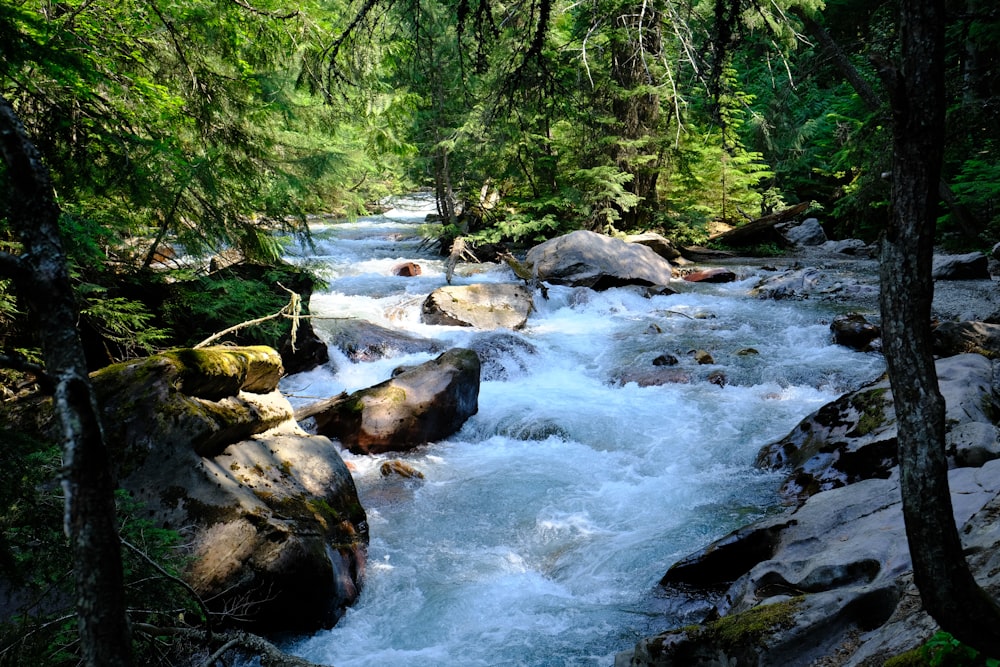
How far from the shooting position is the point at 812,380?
30.7 feet

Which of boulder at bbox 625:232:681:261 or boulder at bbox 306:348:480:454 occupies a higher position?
boulder at bbox 625:232:681:261

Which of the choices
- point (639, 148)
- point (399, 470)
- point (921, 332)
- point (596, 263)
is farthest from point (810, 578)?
point (639, 148)

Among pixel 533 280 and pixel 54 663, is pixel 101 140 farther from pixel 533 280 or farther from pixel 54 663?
pixel 533 280

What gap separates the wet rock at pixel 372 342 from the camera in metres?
11.0

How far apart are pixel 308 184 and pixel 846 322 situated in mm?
8858

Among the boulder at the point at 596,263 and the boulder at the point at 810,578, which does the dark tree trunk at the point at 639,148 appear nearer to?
the boulder at the point at 596,263

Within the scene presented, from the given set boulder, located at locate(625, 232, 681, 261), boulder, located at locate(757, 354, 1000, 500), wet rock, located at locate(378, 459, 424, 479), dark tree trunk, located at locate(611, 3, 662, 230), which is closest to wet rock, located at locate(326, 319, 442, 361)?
wet rock, located at locate(378, 459, 424, 479)

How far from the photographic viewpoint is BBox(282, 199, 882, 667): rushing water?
4758mm

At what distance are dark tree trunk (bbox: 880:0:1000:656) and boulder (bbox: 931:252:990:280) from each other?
506 inches

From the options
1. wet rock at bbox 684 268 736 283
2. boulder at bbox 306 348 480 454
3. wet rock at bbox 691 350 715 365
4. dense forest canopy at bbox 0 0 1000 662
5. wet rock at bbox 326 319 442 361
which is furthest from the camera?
wet rock at bbox 684 268 736 283

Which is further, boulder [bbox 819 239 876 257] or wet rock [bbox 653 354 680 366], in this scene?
boulder [bbox 819 239 876 257]

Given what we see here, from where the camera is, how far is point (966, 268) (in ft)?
41.2

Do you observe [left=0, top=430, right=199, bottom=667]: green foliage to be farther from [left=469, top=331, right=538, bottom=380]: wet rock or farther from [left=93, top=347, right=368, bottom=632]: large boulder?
[left=469, top=331, right=538, bottom=380]: wet rock

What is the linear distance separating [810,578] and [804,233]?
756 inches
